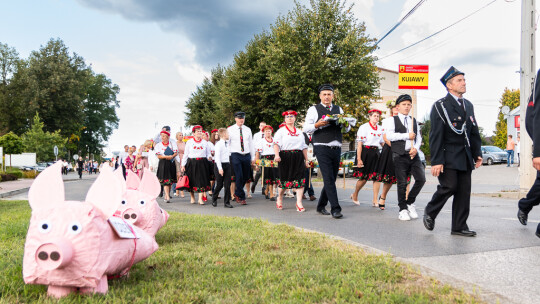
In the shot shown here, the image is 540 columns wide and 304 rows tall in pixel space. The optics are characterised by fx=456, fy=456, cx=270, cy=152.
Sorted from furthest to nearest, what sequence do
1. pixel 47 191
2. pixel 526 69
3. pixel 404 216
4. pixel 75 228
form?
pixel 526 69 → pixel 404 216 → pixel 47 191 → pixel 75 228

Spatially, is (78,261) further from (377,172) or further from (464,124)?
(377,172)

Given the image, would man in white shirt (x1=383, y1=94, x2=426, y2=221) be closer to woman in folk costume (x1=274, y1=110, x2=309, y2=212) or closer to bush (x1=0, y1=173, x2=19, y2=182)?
woman in folk costume (x1=274, y1=110, x2=309, y2=212)

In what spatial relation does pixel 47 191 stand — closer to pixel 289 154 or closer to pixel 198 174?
pixel 289 154

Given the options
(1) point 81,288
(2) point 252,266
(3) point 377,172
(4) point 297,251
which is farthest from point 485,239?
(1) point 81,288

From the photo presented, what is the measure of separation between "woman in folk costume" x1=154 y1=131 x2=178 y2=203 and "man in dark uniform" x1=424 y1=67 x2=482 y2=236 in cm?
827

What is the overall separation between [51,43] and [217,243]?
6575 cm

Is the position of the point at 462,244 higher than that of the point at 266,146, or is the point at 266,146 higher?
the point at 266,146

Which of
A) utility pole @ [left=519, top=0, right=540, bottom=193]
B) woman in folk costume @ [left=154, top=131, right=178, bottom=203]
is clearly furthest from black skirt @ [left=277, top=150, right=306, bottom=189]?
utility pole @ [left=519, top=0, right=540, bottom=193]

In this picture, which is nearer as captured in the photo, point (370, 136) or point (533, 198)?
point (533, 198)

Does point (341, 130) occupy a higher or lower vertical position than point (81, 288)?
higher

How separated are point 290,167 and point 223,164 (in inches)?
85.8

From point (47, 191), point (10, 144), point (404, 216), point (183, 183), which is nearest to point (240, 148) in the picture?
point (183, 183)

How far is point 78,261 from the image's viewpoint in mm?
3025

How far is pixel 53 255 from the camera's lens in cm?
290
